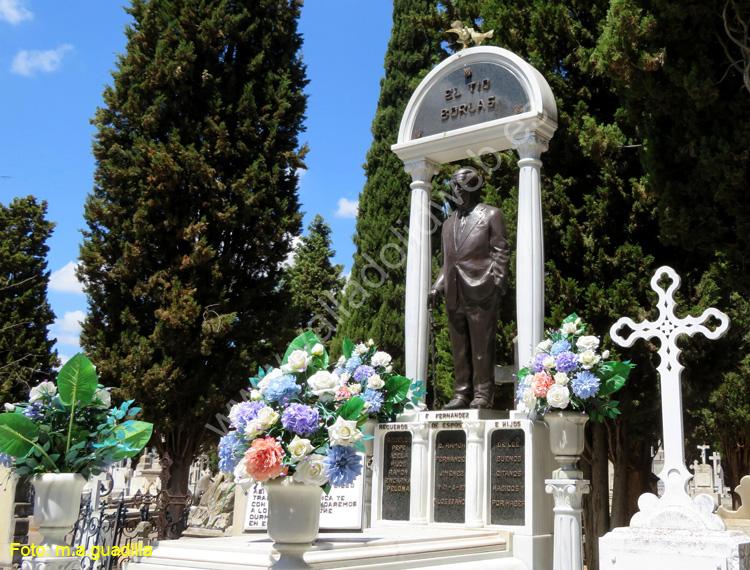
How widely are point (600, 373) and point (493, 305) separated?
71.6 inches

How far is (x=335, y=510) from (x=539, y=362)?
218 cm

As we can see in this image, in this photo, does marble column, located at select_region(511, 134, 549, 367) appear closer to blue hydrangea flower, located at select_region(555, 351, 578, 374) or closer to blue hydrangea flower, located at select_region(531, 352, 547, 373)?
blue hydrangea flower, located at select_region(531, 352, 547, 373)

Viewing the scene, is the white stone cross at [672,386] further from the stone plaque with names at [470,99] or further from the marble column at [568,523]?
the stone plaque with names at [470,99]

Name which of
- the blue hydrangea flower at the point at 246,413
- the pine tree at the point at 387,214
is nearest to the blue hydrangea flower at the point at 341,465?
the blue hydrangea flower at the point at 246,413

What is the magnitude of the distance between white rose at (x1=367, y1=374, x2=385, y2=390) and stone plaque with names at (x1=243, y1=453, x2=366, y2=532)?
1439 mm

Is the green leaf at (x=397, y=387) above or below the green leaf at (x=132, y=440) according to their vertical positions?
above

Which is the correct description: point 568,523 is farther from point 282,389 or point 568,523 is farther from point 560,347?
point 282,389

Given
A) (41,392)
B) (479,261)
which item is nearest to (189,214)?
(479,261)

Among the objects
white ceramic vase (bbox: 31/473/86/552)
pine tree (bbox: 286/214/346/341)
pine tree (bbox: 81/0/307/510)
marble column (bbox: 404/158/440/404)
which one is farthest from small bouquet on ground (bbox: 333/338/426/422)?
pine tree (bbox: 286/214/346/341)

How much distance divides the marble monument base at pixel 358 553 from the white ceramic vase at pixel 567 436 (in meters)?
0.92

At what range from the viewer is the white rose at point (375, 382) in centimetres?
696

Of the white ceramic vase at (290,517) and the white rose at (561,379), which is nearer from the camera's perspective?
the white ceramic vase at (290,517)

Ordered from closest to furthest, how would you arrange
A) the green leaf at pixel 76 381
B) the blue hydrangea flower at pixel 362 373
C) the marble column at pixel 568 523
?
1. the green leaf at pixel 76 381
2. the marble column at pixel 568 523
3. the blue hydrangea flower at pixel 362 373

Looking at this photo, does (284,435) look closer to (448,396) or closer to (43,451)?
(43,451)
